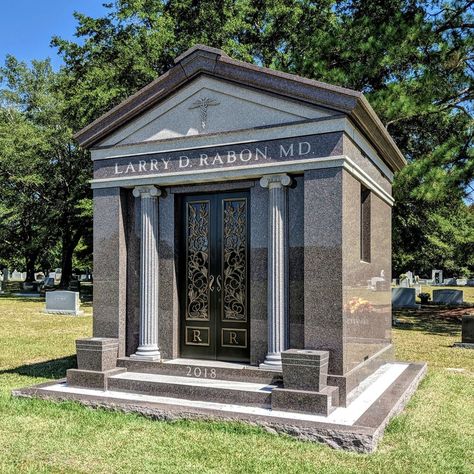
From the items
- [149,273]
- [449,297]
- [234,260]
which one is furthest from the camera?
[449,297]

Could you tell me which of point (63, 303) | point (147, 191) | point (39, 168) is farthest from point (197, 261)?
point (39, 168)

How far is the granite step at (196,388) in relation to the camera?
20.5 ft

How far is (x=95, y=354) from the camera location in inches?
286

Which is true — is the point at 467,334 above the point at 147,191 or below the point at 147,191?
below

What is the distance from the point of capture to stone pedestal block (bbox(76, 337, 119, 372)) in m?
7.22

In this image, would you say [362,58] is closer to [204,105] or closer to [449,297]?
[204,105]

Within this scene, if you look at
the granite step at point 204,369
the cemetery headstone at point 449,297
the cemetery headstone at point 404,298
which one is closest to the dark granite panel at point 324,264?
the granite step at point 204,369

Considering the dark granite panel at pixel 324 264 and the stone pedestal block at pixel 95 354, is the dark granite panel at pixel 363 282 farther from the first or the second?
the stone pedestal block at pixel 95 354

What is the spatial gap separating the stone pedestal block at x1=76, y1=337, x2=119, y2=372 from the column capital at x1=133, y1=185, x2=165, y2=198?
2113mm

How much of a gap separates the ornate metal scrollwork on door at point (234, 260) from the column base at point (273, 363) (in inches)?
29.6

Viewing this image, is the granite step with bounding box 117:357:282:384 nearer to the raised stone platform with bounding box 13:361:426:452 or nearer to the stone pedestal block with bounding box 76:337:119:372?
the raised stone platform with bounding box 13:361:426:452

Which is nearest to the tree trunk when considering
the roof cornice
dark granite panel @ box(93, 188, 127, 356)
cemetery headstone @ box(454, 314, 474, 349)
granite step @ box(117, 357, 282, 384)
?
cemetery headstone @ box(454, 314, 474, 349)

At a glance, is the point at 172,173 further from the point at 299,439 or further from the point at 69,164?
the point at 69,164

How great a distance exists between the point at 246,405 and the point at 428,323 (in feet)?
44.3
